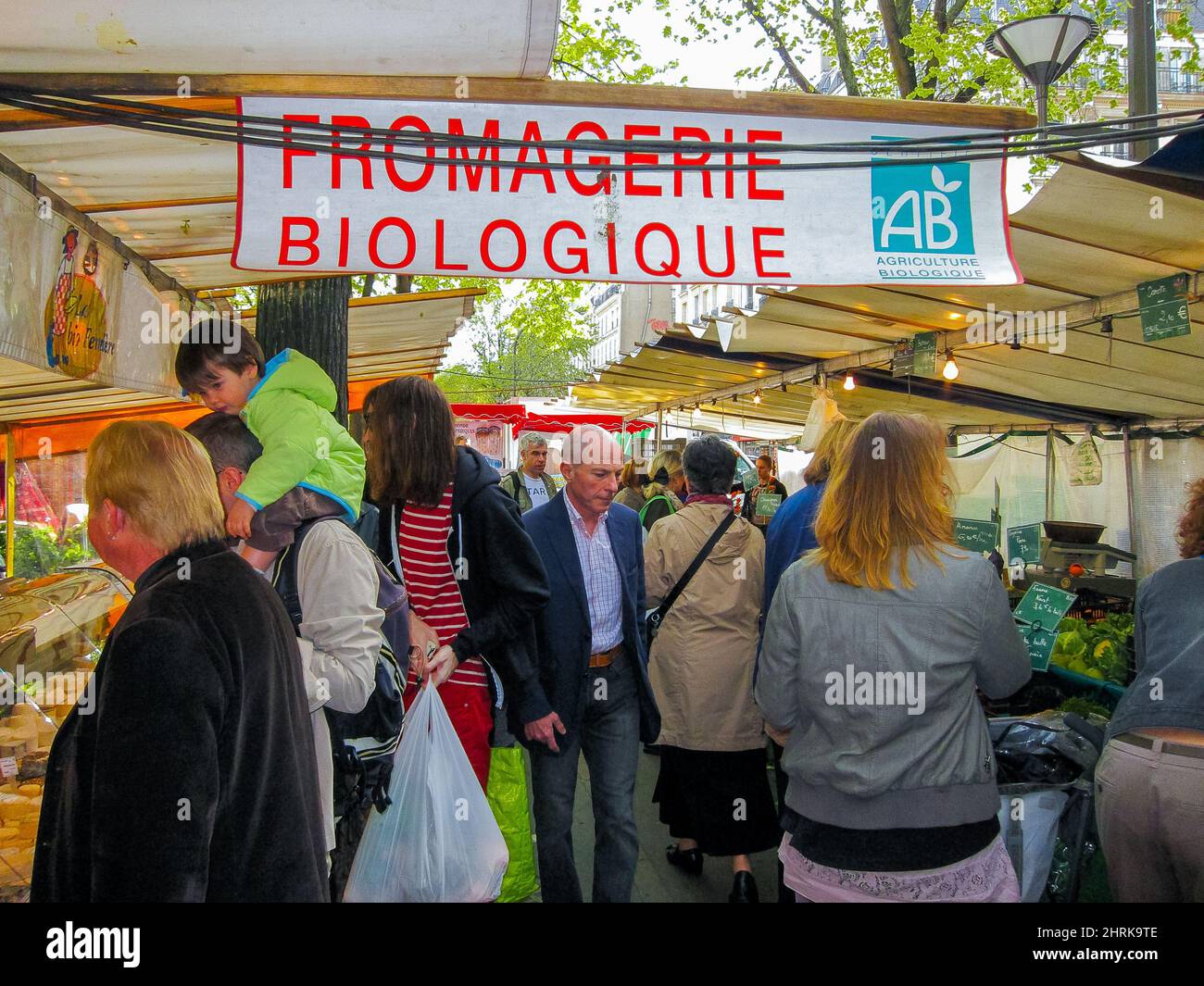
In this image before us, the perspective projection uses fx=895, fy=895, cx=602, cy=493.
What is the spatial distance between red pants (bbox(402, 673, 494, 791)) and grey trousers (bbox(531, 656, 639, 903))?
217 millimetres

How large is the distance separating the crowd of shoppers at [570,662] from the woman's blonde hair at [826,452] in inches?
1.0

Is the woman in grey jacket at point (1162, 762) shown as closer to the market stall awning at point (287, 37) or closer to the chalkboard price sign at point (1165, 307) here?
the market stall awning at point (287, 37)

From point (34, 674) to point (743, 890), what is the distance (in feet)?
9.99

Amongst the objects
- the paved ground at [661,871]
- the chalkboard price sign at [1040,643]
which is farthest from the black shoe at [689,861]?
the chalkboard price sign at [1040,643]

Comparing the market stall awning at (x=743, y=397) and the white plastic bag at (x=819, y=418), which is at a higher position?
the market stall awning at (x=743, y=397)

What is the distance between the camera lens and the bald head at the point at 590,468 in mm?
3564

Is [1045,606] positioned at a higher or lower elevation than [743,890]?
higher

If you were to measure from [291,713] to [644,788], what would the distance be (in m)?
4.23

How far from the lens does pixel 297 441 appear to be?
249 cm

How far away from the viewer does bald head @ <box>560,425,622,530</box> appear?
11.7ft

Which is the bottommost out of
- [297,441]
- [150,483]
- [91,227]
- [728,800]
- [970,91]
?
[728,800]

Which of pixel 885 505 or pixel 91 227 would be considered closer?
pixel 885 505

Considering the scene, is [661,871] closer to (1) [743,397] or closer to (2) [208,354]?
(2) [208,354]

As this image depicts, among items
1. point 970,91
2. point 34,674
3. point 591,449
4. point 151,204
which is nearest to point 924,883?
point 591,449
